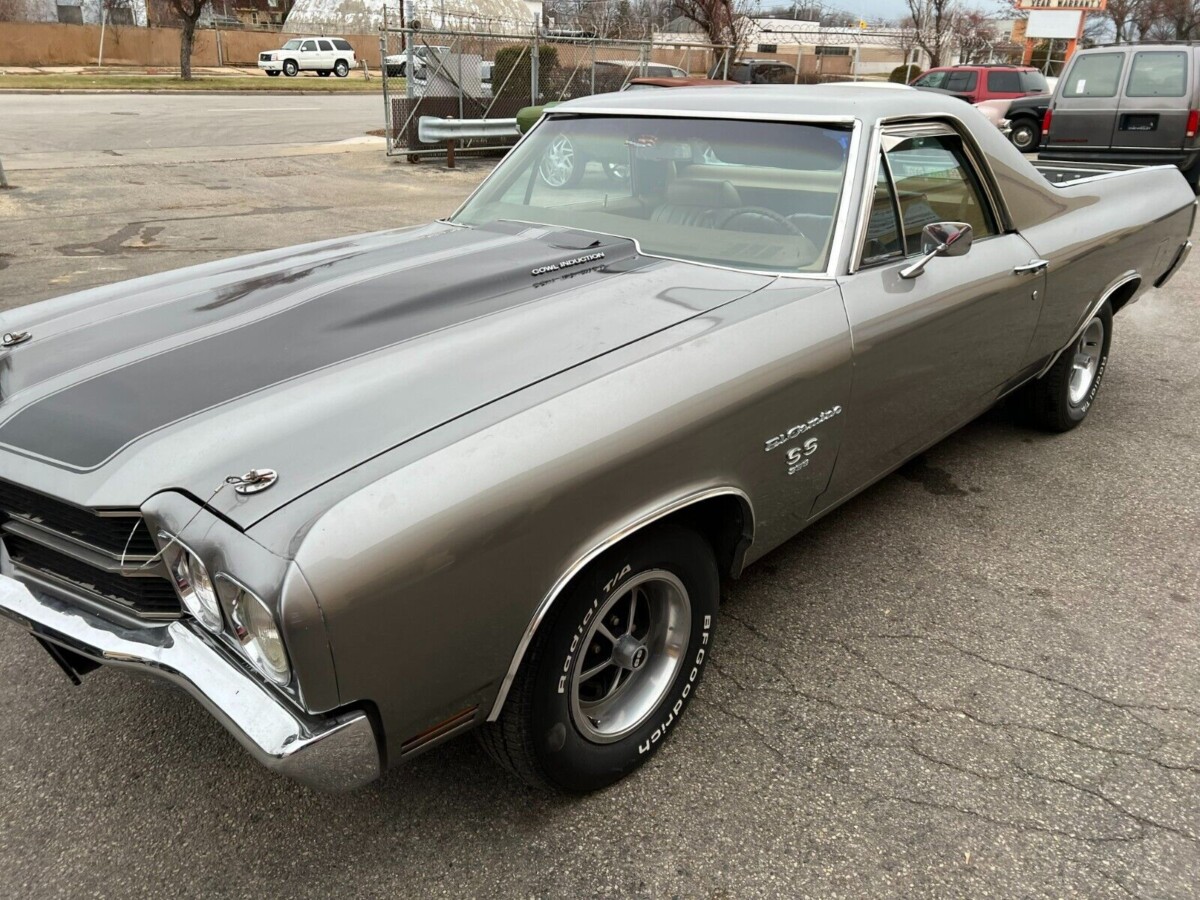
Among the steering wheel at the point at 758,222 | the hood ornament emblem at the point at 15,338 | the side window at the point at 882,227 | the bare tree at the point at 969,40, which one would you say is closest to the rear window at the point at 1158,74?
the side window at the point at 882,227

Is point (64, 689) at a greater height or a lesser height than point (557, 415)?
lesser

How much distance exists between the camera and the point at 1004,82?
730 inches

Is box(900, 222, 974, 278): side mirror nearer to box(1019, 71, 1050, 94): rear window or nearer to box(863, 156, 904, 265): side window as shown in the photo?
box(863, 156, 904, 265): side window

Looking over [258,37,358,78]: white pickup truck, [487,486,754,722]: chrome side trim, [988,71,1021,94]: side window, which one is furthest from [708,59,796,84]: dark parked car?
[258,37,358,78]: white pickup truck

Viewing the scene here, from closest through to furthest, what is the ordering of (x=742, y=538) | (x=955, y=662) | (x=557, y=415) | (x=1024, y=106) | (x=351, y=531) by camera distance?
1. (x=351, y=531)
2. (x=557, y=415)
3. (x=742, y=538)
4. (x=955, y=662)
5. (x=1024, y=106)

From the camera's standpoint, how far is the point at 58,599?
2.07 m

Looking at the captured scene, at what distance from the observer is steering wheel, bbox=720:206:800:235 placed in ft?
9.65

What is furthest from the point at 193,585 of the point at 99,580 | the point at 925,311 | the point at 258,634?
the point at 925,311

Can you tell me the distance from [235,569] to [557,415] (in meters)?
0.72

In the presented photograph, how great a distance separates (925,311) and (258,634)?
2.27 meters

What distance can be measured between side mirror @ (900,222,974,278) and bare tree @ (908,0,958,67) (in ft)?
113

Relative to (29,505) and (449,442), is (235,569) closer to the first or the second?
(449,442)

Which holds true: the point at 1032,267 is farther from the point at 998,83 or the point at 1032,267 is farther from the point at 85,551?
the point at 998,83

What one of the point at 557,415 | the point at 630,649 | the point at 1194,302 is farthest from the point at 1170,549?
the point at 1194,302
